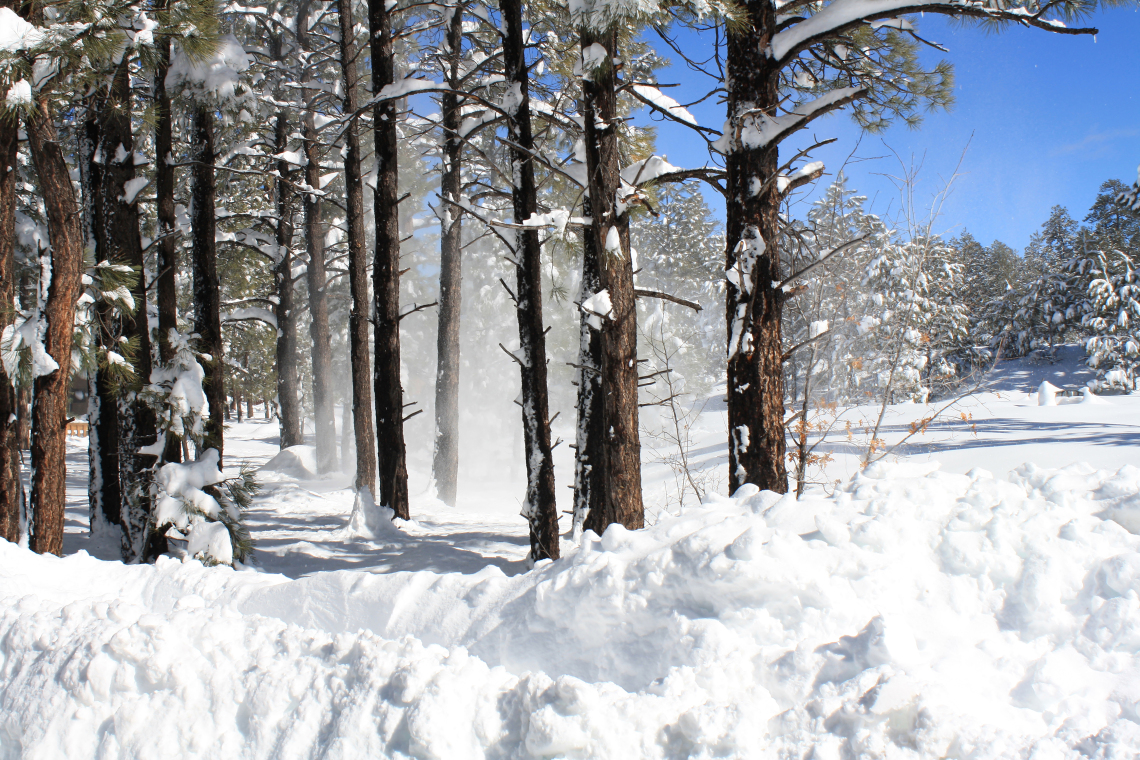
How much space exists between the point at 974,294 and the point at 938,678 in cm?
4322

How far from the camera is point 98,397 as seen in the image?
25.5 ft

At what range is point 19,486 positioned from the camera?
558 cm

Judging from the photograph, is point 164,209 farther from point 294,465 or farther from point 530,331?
point 294,465

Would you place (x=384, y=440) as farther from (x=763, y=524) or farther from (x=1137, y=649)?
(x=1137, y=649)

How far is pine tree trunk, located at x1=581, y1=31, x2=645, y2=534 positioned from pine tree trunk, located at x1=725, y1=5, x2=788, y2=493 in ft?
3.09

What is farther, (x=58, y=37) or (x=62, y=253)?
(x=62, y=253)

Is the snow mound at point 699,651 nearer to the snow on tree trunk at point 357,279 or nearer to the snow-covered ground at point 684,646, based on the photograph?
the snow-covered ground at point 684,646

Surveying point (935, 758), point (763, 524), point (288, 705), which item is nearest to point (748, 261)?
point (763, 524)

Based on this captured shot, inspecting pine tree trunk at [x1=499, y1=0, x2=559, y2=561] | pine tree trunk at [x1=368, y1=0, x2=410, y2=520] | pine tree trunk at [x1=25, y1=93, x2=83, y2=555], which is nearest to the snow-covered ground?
pine tree trunk at [x1=25, y1=93, x2=83, y2=555]

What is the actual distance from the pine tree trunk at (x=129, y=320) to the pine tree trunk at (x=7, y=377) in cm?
121

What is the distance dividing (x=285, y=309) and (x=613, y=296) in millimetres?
12192

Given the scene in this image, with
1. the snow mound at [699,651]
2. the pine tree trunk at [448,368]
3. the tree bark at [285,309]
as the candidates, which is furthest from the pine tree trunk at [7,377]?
the tree bark at [285,309]

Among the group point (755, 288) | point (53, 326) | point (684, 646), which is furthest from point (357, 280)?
point (684, 646)

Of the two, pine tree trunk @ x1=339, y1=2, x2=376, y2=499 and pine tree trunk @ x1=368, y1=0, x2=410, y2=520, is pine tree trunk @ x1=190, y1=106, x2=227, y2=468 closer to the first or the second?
pine tree trunk @ x1=368, y1=0, x2=410, y2=520
